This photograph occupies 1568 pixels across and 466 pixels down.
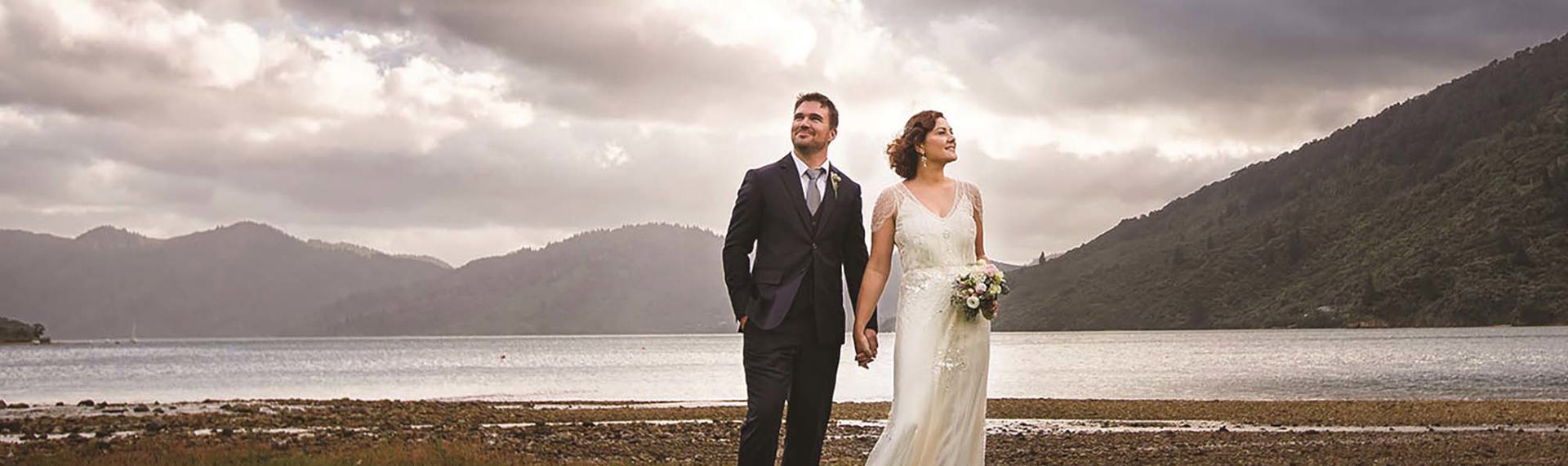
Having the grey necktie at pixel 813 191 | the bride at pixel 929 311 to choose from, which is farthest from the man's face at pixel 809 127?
the bride at pixel 929 311

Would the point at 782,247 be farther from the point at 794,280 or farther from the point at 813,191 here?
the point at 813,191

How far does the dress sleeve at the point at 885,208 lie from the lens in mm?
9883

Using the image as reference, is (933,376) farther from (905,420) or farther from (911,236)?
(911,236)

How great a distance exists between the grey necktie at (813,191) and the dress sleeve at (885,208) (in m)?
0.75

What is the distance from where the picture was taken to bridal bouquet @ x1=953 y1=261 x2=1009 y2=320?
9477 mm

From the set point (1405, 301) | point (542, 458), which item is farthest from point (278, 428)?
point (1405, 301)

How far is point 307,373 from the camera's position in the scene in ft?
332

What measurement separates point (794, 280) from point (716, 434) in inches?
657

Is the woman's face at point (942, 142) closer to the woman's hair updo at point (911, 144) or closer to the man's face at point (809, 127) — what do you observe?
the woman's hair updo at point (911, 144)

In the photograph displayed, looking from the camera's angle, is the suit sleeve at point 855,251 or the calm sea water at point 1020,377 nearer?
the suit sleeve at point 855,251

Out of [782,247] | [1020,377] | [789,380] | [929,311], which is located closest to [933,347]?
[929,311]

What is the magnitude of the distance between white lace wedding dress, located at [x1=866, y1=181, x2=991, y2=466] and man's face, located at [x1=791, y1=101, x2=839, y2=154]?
87cm

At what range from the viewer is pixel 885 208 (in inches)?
391

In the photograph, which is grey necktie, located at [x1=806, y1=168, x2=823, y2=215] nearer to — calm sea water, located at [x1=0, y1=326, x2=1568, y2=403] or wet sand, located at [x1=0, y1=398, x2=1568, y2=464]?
wet sand, located at [x1=0, y1=398, x2=1568, y2=464]
